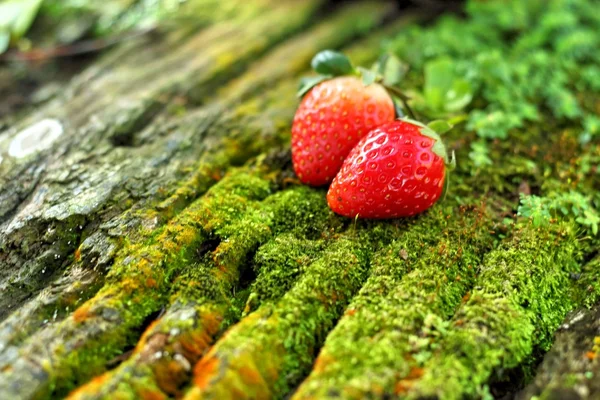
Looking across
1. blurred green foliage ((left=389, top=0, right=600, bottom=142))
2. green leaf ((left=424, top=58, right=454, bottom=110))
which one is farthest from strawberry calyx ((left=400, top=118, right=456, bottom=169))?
green leaf ((left=424, top=58, right=454, bottom=110))

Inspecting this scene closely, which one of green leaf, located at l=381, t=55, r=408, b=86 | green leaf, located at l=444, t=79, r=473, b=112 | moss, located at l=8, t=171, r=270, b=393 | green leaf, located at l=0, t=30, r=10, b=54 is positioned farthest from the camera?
green leaf, located at l=0, t=30, r=10, b=54

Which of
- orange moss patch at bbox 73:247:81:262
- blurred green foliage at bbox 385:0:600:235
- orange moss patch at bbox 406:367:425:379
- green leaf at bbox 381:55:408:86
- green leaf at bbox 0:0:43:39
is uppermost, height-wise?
green leaf at bbox 0:0:43:39

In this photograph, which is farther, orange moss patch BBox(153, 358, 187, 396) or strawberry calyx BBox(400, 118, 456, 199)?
strawberry calyx BBox(400, 118, 456, 199)

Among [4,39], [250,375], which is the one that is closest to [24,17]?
[4,39]

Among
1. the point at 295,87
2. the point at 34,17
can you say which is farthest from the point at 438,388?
the point at 34,17

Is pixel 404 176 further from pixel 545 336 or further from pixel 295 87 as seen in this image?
pixel 295 87

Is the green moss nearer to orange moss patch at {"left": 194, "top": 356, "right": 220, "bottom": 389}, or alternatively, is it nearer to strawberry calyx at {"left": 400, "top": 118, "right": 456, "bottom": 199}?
orange moss patch at {"left": 194, "top": 356, "right": 220, "bottom": 389}

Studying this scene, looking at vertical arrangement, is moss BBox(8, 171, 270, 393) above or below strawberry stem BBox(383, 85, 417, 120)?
above

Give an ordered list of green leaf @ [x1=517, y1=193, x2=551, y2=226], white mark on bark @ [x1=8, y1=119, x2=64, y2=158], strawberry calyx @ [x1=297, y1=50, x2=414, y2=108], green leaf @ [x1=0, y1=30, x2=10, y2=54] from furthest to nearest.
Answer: green leaf @ [x1=0, y1=30, x2=10, y2=54]
white mark on bark @ [x1=8, y1=119, x2=64, y2=158]
strawberry calyx @ [x1=297, y1=50, x2=414, y2=108]
green leaf @ [x1=517, y1=193, x2=551, y2=226]
